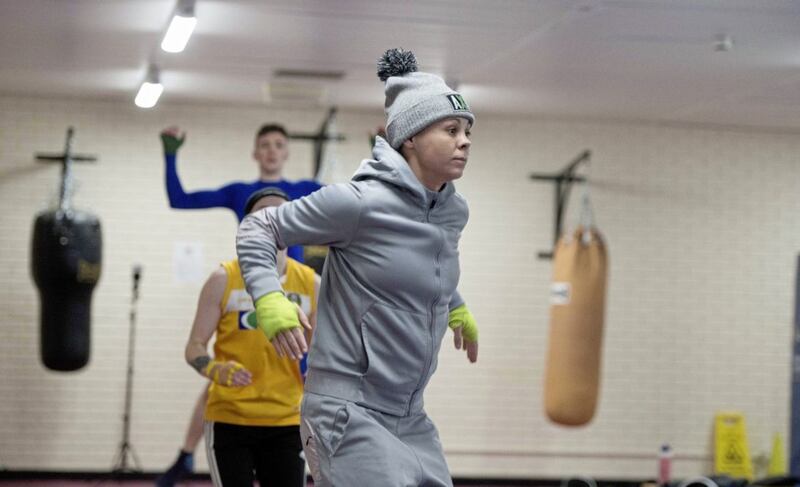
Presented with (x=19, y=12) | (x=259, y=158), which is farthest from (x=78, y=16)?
(x=259, y=158)

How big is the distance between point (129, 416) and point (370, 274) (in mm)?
6099

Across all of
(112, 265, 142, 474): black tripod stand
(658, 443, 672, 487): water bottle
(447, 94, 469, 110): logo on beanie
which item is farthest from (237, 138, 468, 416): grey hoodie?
(658, 443, 672, 487): water bottle

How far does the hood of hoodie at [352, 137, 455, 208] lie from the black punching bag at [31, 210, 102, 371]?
513 cm

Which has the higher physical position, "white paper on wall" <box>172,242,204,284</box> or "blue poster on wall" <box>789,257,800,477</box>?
"white paper on wall" <box>172,242,204,284</box>

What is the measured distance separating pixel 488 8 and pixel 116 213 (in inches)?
157

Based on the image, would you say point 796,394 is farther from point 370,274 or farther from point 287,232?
point 287,232

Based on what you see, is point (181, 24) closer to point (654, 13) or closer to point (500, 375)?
point (654, 13)

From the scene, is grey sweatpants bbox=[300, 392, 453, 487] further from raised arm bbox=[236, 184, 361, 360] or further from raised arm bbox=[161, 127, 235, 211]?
raised arm bbox=[161, 127, 235, 211]

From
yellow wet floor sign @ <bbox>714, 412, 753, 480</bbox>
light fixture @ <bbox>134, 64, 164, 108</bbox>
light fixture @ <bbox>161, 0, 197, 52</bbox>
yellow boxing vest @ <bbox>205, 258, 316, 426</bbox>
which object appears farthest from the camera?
yellow wet floor sign @ <bbox>714, 412, 753, 480</bbox>

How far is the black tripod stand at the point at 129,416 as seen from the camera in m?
8.18

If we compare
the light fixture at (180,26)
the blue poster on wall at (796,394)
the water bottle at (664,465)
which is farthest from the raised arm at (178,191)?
the blue poster on wall at (796,394)

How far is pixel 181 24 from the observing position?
5492 mm

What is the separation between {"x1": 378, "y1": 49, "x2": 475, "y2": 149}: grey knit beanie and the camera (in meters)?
2.76

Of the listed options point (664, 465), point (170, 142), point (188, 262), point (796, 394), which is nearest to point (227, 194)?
point (170, 142)
